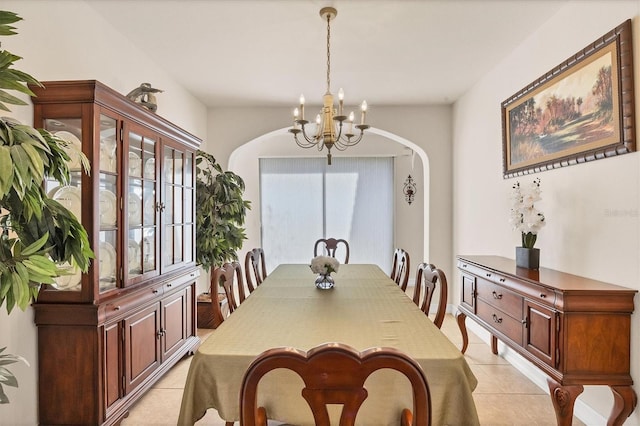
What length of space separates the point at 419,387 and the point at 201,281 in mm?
4460

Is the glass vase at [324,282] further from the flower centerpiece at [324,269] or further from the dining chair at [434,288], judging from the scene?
the dining chair at [434,288]

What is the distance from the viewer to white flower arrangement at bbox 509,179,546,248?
256 cm

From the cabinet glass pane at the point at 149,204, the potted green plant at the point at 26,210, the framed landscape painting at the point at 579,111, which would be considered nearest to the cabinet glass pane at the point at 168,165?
the cabinet glass pane at the point at 149,204

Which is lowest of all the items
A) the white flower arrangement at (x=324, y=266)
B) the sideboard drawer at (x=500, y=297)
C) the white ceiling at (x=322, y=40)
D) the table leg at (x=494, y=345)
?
the table leg at (x=494, y=345)

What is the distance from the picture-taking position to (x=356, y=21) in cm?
277

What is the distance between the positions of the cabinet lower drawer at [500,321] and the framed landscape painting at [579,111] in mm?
1134

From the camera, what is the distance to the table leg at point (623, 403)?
1.96 metres

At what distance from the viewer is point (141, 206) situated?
2598 millimetres

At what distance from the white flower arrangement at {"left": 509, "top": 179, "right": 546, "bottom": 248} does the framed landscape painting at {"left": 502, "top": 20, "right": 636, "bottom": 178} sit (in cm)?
31

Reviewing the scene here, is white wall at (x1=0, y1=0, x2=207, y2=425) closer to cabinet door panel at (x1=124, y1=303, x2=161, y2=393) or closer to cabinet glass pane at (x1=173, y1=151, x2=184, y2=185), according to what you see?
cabinet door panel at (x1=124, y1=303, x2=161, y2=393)

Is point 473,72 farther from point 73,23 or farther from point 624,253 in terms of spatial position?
point 73,23

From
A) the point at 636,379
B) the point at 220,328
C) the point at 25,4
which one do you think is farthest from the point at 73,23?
the point at 636,379

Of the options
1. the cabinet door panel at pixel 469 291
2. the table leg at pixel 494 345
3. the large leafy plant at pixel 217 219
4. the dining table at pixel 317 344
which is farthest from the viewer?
the large leafy plant at pixel 217 219

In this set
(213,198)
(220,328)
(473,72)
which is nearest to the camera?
(220,328)
